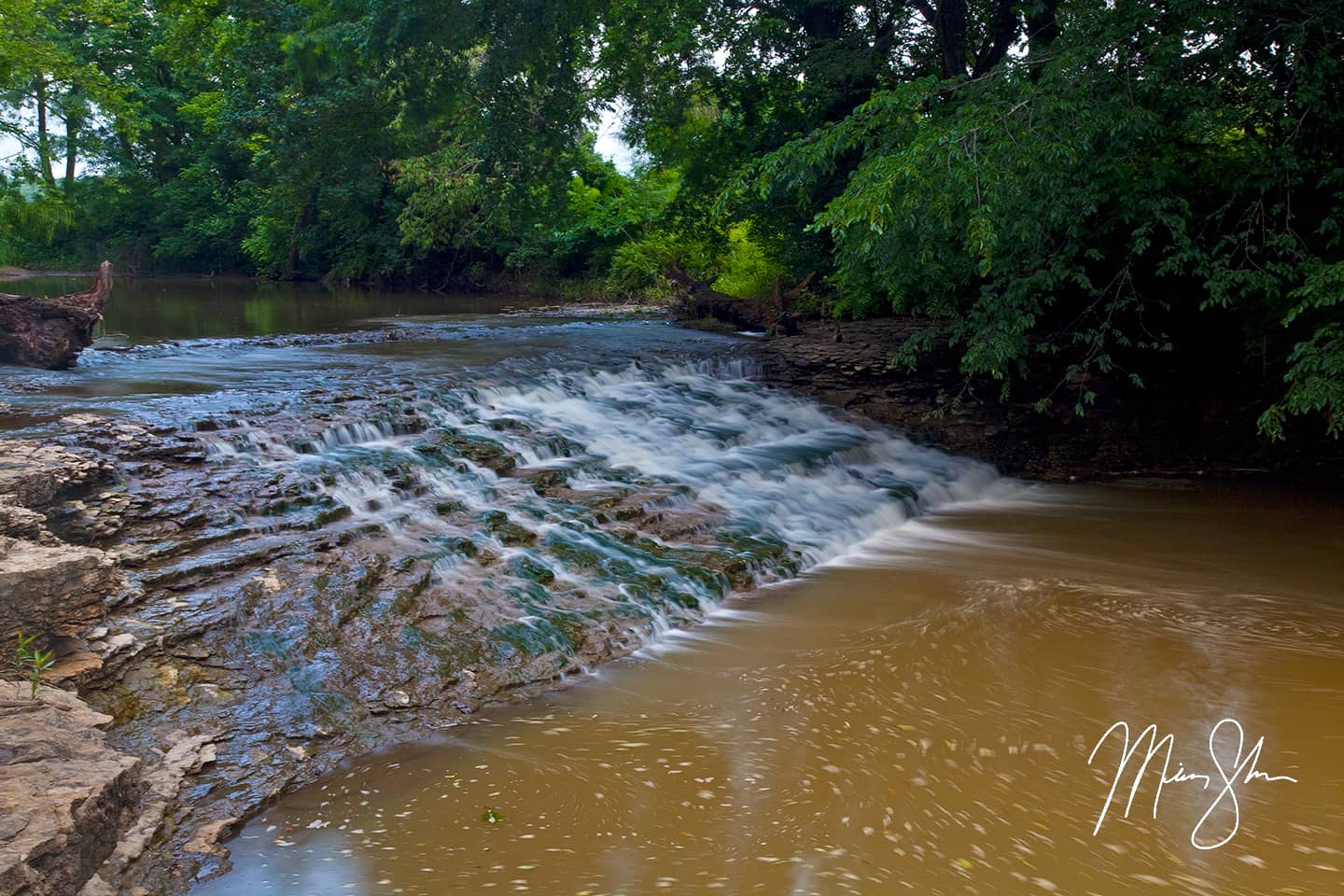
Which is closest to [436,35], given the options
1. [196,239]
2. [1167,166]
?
[1167,166]

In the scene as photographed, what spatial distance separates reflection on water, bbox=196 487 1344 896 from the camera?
3.76 meters

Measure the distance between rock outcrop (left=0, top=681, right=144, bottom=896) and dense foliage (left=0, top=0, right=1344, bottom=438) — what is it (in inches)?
240

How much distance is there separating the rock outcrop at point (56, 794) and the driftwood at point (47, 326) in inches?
300

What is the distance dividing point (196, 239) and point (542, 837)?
33.5 metres

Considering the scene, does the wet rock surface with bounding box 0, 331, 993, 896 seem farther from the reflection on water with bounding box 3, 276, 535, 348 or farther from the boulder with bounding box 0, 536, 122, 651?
the reflection on water with bounding box 3, 276, 535, 348

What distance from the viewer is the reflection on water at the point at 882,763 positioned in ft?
12.3

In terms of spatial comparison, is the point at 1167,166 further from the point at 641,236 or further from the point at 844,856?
the point at 641,236

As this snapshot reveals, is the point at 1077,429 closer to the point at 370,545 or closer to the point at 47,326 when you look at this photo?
the point at 370,545

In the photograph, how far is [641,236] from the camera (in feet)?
77.6

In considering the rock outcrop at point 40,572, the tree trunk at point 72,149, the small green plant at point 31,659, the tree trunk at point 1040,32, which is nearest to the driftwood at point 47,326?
the rock outcrop at point 40,572

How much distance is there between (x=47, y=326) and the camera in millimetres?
10703

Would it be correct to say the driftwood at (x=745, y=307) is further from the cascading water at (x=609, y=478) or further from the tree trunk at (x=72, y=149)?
the tree trunk at (x=72, y=149)

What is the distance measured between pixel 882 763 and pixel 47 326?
385 inches
